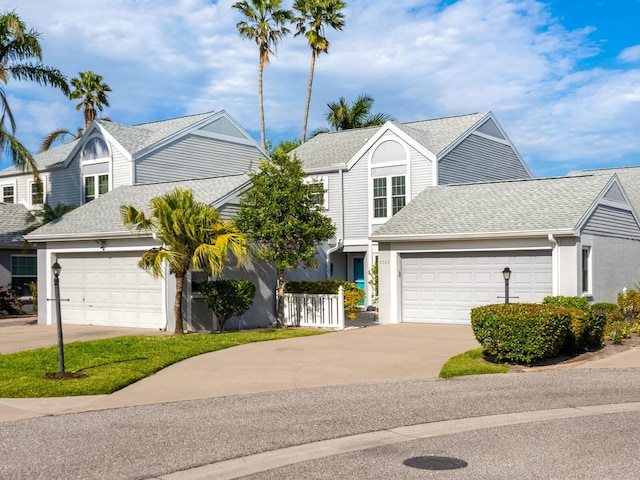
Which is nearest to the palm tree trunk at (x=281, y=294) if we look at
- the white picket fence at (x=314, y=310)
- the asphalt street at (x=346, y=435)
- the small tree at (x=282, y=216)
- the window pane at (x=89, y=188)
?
the white picket fence at (x=314, y=310)

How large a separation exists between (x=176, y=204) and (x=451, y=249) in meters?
8.26

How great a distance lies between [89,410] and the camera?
10.0 metres

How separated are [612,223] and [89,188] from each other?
21.0m

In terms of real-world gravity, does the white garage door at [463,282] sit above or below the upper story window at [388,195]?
below

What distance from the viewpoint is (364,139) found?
32.3 metres

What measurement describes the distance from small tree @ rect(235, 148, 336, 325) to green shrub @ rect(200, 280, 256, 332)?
1.41 metres

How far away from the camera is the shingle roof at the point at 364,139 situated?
28.2 metres

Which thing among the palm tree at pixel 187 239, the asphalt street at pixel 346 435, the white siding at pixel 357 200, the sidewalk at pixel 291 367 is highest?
the white siding at pixel 357 200

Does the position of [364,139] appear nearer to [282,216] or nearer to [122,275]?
[282,216]

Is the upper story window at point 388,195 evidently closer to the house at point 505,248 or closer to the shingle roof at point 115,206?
the house at point 505,248

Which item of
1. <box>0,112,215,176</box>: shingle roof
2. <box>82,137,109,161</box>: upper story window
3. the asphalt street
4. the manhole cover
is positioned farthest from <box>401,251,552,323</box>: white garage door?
<box>82,137,109,161</box>: upper story window

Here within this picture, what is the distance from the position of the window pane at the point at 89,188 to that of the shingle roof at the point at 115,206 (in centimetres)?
518

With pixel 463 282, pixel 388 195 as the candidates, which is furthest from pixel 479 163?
pixel 463 282

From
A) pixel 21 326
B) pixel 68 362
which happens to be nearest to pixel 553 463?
pixel 68 362
